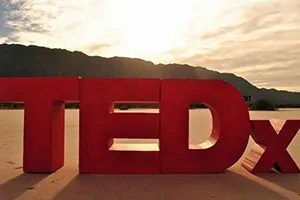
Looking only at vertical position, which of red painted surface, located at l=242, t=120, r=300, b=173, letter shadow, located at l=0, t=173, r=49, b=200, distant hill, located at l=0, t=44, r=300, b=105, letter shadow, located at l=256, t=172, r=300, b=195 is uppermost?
distant hill, located at l=0, t=44, r=300, b=105

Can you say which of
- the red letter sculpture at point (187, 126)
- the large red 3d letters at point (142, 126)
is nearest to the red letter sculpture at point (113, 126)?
the large red 3d letters at point (142, 126)

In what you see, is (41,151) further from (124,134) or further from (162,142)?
(162,142)

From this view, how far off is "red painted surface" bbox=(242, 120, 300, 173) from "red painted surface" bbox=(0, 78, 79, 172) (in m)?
3.76

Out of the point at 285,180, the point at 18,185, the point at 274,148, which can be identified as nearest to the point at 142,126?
the point at 18,185

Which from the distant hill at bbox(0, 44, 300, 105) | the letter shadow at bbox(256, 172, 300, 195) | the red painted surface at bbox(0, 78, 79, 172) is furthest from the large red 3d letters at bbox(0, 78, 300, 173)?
the distant hill at bbox(0, 44, 300, 105)

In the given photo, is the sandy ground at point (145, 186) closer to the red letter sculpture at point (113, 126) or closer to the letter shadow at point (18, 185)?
the letter shadow at point (18, 185)

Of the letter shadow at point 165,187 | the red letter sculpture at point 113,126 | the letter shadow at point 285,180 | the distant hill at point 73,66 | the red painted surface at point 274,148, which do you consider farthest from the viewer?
the distant hill at point 73,66

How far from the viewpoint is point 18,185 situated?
6.11m

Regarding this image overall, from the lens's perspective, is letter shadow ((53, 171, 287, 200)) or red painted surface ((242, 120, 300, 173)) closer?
letter shadow ((53, 171, 287, 200))

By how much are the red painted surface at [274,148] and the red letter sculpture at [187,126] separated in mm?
372

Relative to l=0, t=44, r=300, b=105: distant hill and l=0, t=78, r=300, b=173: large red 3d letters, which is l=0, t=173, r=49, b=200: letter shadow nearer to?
l=0, t=78, r=300, b=173: large red 3d letters

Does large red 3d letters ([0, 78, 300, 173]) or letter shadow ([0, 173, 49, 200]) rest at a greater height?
large red 3d letters ([0, 78, 300, 173])

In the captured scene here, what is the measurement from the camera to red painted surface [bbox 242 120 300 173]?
7.43 meters

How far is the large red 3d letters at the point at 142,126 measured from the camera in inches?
285
